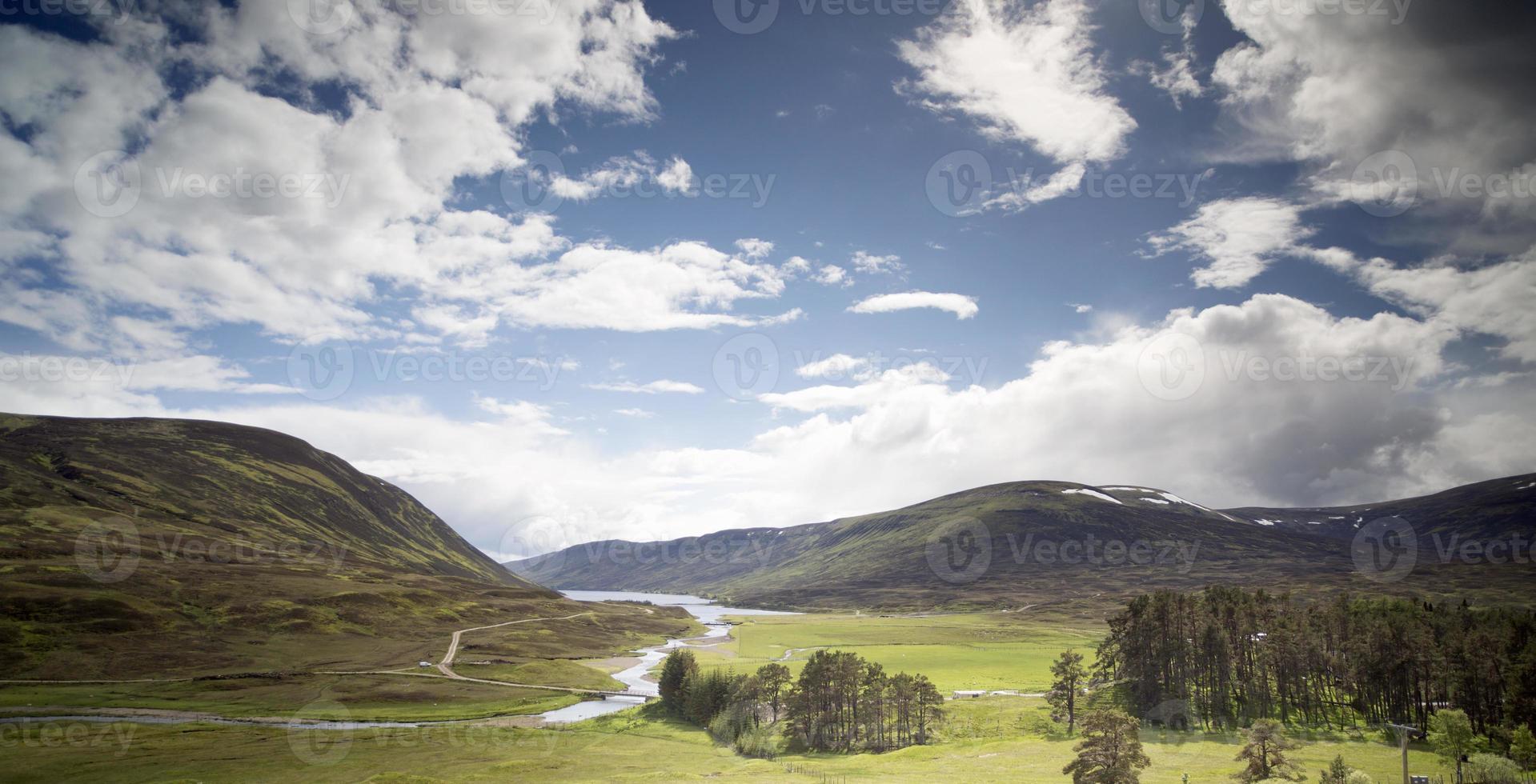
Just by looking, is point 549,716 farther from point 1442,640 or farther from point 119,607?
point 1442,640

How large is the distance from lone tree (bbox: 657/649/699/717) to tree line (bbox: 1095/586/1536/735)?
70682mm

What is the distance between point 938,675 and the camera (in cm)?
14650

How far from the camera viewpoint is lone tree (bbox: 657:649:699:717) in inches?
4658

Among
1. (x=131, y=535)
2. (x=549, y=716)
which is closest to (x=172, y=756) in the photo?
(x=549, y=716)

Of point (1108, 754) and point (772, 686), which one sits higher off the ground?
point (1108, 754)

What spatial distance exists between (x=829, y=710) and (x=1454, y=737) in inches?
2786

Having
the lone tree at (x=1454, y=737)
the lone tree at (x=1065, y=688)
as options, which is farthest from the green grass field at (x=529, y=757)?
the lone tree at (x=1065, y=688)

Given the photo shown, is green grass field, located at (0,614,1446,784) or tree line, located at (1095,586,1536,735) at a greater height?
tree line, located at (1095,586,1536,735)

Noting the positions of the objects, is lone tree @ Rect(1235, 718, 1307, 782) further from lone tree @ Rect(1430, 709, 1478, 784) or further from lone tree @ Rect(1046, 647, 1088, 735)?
lone tree @ Rect(1046, 647, 1088, 735)

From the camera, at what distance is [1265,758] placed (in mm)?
62094

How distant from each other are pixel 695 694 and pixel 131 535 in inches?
7608

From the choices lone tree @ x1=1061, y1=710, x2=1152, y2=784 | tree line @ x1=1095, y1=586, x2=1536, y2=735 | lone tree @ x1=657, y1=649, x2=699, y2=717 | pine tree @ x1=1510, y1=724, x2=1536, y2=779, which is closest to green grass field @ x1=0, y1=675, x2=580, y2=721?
lone tree @ x1=657, y1=649, x2=699, y2=717

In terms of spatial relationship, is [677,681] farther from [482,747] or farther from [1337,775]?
[1337,775]

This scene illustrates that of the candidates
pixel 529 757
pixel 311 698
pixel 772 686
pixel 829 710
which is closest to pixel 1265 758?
pixel 829 710
